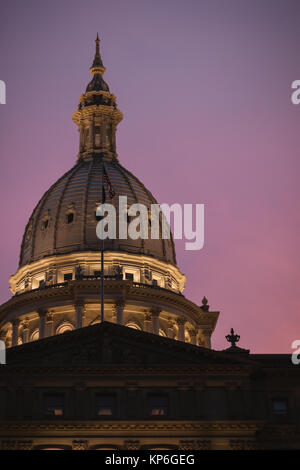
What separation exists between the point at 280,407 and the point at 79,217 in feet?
142

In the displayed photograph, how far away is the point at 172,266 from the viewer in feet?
381

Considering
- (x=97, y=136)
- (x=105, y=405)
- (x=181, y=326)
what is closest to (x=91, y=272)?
(x=181, y=326)

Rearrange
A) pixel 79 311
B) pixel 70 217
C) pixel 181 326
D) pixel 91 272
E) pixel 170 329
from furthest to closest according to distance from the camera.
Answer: pixel 70 217 → pixel 91 272 → pixel 181 326 → pixel 170 329 → pixel 79 311

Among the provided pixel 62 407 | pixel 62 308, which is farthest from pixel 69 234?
pixel 62 407

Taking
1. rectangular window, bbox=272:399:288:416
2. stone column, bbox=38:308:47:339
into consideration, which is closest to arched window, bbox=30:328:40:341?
stone column, bbox=38:308:47:339

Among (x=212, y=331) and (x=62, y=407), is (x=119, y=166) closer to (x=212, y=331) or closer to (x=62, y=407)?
(x=212, y=331)

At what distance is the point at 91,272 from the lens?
362ft

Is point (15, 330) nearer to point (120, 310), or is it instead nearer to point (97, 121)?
point (120, 310)

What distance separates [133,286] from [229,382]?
31686 millimetres

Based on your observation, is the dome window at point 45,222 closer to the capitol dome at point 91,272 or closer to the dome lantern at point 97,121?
the capitol dome at point 91,272

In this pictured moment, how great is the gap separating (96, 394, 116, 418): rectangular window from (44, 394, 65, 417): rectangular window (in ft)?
8.39

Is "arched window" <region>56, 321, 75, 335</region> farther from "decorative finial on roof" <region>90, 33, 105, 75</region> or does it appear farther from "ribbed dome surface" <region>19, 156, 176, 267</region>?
"decorative finial on roof" <region>90, 33, 105, 75</region>

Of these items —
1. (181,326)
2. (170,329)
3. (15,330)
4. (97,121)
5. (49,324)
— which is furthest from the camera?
(97,121)

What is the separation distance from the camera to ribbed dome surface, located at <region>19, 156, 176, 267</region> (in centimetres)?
11369
